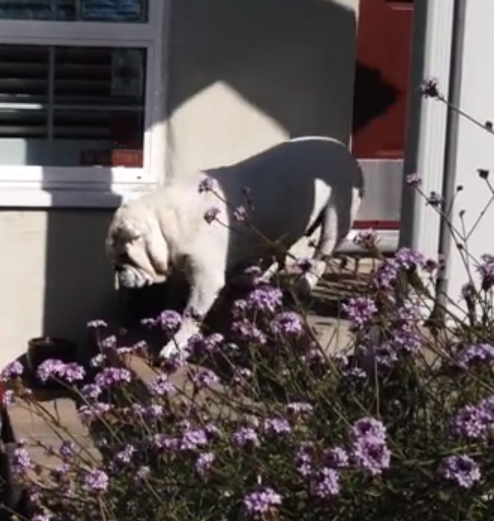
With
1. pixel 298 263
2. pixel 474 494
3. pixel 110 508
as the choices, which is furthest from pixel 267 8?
pixel 474 494

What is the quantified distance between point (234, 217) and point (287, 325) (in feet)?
8.87

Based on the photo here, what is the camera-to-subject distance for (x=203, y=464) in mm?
3418

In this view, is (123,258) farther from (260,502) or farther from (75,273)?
(260,502)

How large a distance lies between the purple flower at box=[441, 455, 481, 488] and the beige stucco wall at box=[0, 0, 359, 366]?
462 centimetres

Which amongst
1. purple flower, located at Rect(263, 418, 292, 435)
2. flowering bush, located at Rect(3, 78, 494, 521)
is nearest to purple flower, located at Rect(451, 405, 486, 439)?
flowering bush, located at Rect(3, 78, 494, 521)

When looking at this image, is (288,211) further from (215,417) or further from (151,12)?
(215,417)

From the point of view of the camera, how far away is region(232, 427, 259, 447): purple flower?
11.2 ft

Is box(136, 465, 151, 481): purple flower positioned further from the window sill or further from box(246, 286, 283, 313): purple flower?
the window sill

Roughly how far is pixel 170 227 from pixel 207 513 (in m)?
3.00

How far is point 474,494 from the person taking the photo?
319cm

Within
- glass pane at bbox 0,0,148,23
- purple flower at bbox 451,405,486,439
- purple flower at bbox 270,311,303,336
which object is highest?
glass pane at bbox 0,0,148,23

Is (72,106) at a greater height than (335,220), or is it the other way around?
(72,106)

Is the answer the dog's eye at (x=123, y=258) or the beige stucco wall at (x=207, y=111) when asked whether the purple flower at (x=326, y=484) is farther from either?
the beige stucco wall at (x=207, y=111)

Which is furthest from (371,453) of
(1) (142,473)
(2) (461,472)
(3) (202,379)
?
(3) (202,379)
